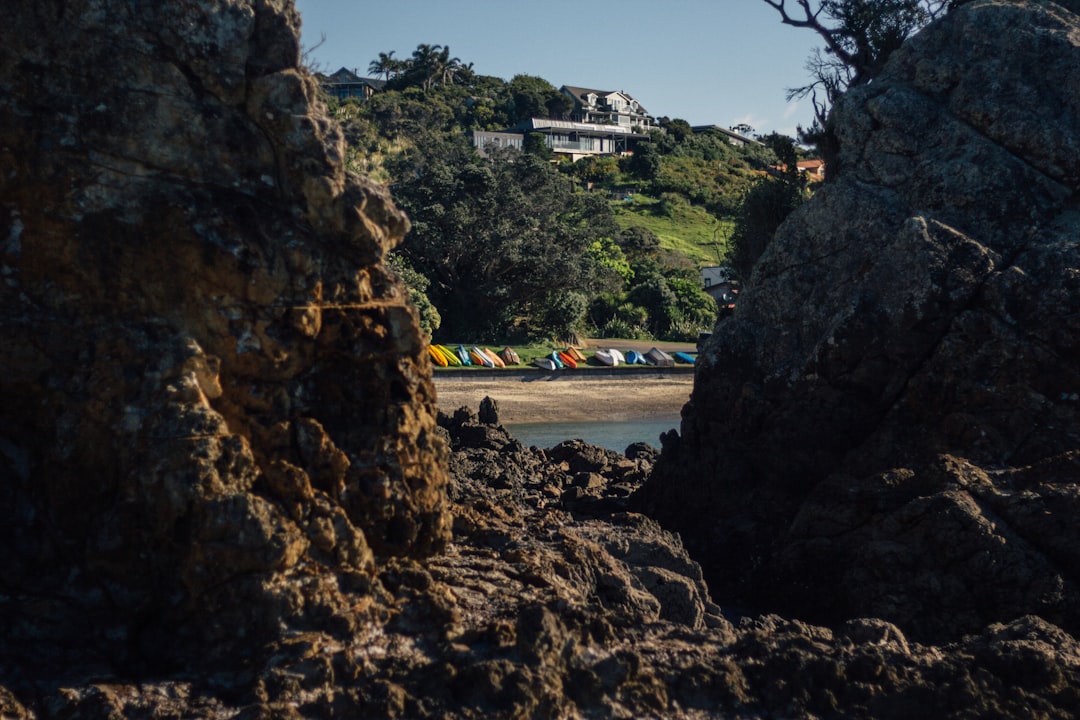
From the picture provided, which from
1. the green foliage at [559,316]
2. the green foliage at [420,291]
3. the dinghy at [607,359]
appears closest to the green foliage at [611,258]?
the green foliage at [559,316]

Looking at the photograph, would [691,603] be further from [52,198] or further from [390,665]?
[52,198]

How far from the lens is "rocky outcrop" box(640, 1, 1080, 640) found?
12.2m

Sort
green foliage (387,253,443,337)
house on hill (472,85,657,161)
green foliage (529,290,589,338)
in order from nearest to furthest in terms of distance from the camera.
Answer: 1. green foliage (387,253,443,337)
2. green foliage (529,290,589,338)
3. house on hill (472,85,657,161)

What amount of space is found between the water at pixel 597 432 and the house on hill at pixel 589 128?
5509cm

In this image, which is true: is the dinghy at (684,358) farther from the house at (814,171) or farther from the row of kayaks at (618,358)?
the house at (814,171)

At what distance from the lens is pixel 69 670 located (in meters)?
8.02

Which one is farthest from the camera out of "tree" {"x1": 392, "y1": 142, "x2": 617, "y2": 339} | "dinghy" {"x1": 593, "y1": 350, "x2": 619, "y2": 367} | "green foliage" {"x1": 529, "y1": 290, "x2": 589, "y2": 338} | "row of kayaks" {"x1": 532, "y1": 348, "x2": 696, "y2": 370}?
"green foliage" {"x1": 529, "y1": 290, "x2": 589, "y2": 338}

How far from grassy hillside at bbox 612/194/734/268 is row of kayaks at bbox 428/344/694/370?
27.8m

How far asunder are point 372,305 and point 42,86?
3.06 metres

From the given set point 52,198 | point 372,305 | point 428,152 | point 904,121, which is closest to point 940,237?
point 904,121

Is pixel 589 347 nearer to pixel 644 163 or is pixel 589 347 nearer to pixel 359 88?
pixel 644 163

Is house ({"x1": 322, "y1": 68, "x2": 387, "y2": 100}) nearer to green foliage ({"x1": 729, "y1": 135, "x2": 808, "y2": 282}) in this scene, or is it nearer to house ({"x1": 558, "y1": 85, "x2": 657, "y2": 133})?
house ({"x1": 558, "y1": 85, "x2": 657, "y2": 133})

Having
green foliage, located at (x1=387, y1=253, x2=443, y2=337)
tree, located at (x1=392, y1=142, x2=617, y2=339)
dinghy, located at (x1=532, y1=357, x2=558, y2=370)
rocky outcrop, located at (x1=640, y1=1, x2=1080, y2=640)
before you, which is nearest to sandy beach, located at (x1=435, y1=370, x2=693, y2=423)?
dinghy, located at (x1=532, y1=357, x2=558, y2=370)

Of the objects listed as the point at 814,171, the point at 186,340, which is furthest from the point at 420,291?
the point at 186,340
